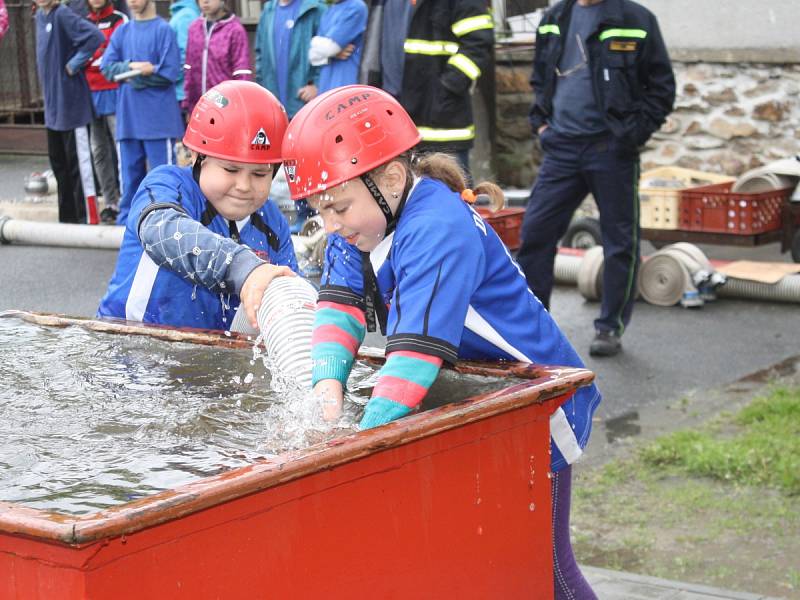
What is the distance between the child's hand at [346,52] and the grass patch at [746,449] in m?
4.18

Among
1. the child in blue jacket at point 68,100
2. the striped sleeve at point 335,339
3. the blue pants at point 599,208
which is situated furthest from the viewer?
the child in blue jacket at point 68,100

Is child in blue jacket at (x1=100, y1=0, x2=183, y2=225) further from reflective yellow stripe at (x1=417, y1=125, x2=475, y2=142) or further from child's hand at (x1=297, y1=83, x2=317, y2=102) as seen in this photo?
reflective yellow stripe at (x1=417, y1=125, x2=475, y2=142)

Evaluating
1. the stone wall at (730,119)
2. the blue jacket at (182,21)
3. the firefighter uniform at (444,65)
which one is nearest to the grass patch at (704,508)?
the firefighter uniform at (444,65)

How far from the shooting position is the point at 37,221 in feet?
36.3

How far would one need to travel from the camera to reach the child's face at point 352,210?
9.41 feet

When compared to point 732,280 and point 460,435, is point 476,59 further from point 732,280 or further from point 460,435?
point 460,435

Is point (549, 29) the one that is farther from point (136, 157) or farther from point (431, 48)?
point (136, 157)

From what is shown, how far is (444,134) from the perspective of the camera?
24.5 feet

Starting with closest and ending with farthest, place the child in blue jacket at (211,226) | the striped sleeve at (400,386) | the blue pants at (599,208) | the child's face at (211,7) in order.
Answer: the striped sleeve at (400,386), the child in blue jacket at (211,226), the blue pants at (599,208), the child's face at (211,7)

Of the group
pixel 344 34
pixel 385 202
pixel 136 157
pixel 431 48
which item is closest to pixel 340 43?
pixel 344 34

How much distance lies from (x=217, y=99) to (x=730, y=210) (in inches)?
211

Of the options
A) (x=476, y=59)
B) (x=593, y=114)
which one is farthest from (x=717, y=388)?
(x=476, y=59)

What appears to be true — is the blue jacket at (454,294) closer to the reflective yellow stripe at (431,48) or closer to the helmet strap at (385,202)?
the helmet strap at (385,202)

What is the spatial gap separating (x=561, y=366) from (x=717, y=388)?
350cm
